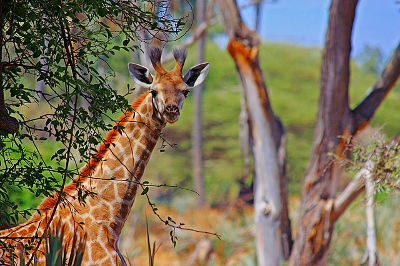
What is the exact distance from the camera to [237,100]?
34.9 m

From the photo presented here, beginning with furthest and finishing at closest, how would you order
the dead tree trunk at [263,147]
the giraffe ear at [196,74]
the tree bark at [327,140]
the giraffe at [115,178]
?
the dead tree trunk at [263,147] → the tree bark at [327,140] → the giraffe ear at [196,74] → the giraffe at [115,178]

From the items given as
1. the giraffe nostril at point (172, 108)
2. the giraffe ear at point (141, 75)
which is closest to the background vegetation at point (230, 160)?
the giraffe ear at point (141, 75)

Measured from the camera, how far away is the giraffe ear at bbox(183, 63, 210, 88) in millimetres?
6027

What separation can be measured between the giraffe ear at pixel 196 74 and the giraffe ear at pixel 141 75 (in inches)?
12.1

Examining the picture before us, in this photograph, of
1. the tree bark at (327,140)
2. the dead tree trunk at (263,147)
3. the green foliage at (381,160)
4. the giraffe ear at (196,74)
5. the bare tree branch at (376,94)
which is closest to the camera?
the giraffe ear at (196,74)

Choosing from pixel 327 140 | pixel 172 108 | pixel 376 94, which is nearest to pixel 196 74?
pixel 172 108

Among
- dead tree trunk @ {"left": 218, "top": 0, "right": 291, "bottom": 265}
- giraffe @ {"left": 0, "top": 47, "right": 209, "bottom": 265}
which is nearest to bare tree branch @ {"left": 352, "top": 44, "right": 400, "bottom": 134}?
dead tree trunk @ {"left": 218, "top": 0, "right": 291, "bottom": 265}

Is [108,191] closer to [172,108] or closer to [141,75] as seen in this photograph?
[172,108]

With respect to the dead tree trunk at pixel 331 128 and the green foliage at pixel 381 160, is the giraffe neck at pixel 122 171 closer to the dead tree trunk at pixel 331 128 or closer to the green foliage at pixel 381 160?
the green foliage at pixel 381 160

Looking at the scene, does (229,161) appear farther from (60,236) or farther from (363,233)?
(60,236)

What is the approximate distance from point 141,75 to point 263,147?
4642 millimetres

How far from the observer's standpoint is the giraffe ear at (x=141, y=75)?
19.3 ft

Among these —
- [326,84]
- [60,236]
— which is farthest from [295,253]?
[60,236]

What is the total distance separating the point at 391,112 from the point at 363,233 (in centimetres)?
2055
